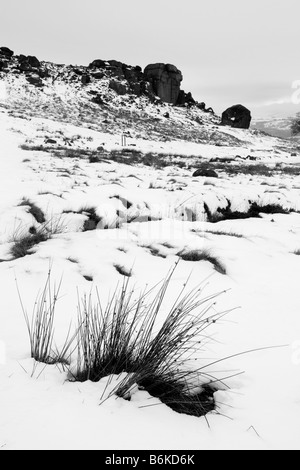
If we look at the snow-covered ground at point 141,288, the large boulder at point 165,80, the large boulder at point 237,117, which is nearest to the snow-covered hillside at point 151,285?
the snow-covered ground at point 141,288

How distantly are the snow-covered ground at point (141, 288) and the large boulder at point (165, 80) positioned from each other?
208 ft

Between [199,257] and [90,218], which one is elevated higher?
[90,218]

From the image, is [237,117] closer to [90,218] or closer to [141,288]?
[90,218]

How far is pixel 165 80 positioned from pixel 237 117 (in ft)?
58.1

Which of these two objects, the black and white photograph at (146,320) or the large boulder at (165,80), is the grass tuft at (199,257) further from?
the large boulder at (165,80)

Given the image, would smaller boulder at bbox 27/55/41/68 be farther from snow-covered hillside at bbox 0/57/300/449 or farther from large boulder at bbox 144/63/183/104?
snow-covered hillside at bbox 0/57/300/449

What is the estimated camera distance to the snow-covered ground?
1296 mm

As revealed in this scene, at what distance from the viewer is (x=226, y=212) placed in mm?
6113

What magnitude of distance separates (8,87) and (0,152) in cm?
3671

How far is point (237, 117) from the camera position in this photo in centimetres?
5678

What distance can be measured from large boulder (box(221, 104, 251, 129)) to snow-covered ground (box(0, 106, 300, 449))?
55.3 meters

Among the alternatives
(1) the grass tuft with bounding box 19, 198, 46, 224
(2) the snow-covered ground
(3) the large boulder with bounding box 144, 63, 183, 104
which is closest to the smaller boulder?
(3) the large boulder with bounding box 144, 63, 183, 104

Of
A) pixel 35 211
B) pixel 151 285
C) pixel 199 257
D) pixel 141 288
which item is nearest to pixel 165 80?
pixel 35 211
